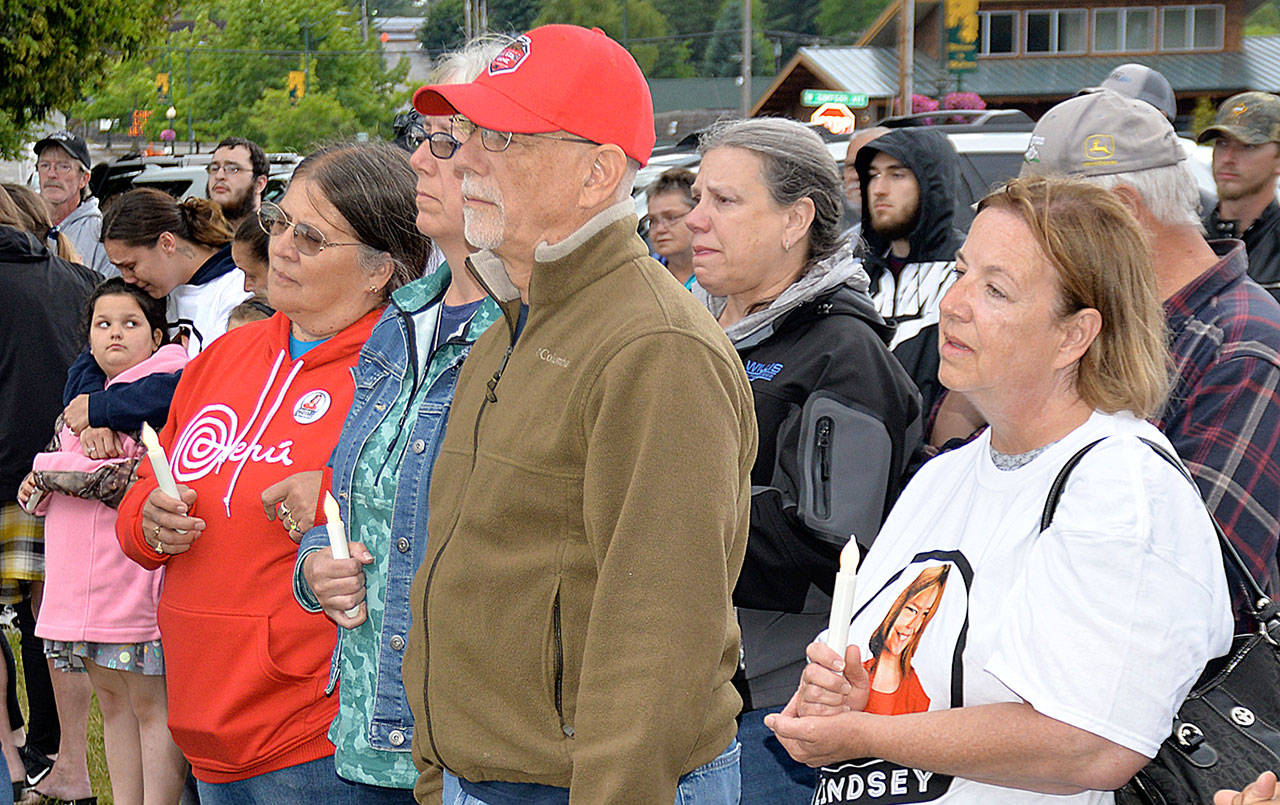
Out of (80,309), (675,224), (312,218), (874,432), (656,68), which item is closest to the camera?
(874,432)

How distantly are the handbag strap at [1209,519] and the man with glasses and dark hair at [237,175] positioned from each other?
6319 millimetres

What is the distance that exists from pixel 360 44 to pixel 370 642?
68.9 metres

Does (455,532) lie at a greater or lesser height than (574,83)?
lesser

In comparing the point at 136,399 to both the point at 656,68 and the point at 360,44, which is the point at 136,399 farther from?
the point at 360,44

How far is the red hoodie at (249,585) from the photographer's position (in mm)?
2805

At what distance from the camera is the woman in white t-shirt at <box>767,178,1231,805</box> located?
1.82 meters

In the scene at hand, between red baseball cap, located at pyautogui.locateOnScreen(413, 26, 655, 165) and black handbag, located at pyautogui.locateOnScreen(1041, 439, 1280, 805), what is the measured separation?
898mm

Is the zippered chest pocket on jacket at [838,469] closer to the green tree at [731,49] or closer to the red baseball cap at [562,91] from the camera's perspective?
the red baseball cap at [562,91]

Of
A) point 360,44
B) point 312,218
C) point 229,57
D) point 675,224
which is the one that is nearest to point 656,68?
point 360,44

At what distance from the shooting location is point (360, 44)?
2650 inches

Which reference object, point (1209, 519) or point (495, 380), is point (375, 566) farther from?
point (1209, 519)

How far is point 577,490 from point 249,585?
4.06 ft

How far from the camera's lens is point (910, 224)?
5137 mm

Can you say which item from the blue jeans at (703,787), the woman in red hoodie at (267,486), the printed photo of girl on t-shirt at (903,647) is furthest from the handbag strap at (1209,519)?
the woman in red hoodie at (267,486)
